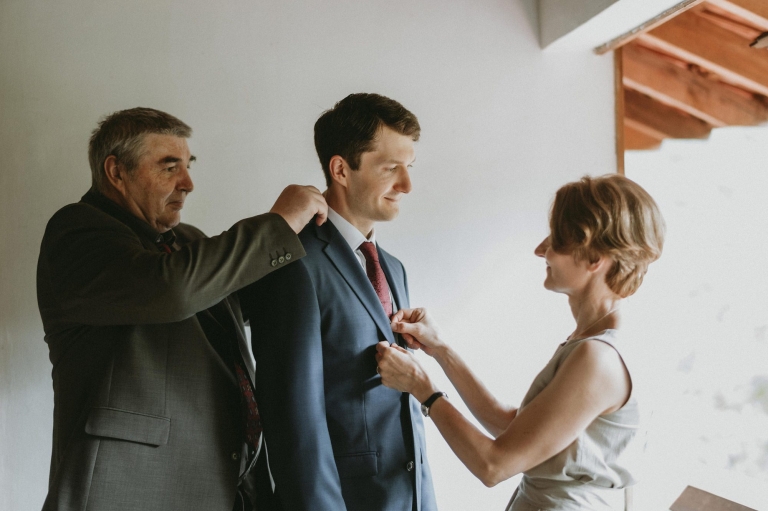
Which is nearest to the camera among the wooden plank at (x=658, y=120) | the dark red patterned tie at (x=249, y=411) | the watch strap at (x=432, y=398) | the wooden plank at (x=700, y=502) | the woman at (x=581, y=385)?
the woman at (x=581, y=385)

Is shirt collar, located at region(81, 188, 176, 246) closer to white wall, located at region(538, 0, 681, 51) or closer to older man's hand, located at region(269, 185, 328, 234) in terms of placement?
older man's hand, located at region(269, 185, 328, 234)

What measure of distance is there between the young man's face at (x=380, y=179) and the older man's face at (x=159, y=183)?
0.53 meters

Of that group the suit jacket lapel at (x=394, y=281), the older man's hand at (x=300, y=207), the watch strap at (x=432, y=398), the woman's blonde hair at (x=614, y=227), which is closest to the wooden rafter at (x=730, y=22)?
the woman's blonde hair at (x=614, y=227)

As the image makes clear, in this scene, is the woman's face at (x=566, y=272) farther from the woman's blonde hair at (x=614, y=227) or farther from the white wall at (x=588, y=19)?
the white wall at (x=588, y=19)

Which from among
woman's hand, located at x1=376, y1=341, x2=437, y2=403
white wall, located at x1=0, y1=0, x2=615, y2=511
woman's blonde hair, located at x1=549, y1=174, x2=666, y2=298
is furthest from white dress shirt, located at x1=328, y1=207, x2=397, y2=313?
white wall, located at x1=0, y1=0, x2=615, y2=511

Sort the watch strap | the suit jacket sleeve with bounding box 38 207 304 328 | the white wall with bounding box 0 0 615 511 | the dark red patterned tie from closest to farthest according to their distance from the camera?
the suit jacket sleeve with bounding box 38 207 304 328 < the watch strap < the dark red patterned tie < the white wall with bounding box 0 0 615 511

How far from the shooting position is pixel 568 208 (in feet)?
5.19

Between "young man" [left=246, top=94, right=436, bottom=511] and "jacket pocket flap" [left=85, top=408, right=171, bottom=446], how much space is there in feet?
0.85

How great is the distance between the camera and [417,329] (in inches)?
76.0

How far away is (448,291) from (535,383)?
127cm

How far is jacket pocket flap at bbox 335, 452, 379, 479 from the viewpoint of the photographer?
169 cm

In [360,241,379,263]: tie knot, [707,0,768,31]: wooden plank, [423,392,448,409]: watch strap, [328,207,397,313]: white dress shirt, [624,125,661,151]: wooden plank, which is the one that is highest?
[707,0,768,31]: wooden plank

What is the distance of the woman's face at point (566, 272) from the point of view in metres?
1.59

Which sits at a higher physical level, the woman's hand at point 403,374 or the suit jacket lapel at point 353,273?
the suit jacket lapel at point 353,273
